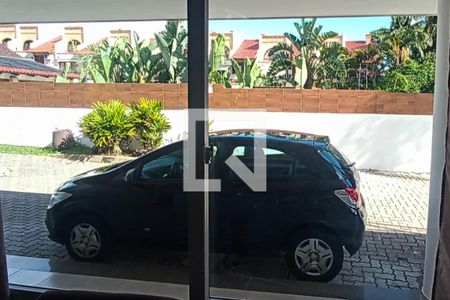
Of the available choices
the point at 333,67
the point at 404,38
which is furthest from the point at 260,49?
the point at 404,38

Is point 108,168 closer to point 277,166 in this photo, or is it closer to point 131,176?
point 131,176

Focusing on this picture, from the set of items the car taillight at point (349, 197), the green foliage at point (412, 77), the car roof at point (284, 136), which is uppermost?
the green foliage at point (412, 77)

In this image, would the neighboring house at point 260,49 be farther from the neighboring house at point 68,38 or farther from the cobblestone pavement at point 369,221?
the cobblestone pavement at point 369,221

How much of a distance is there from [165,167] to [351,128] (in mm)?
1068

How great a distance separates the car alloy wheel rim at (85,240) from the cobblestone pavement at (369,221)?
4.7 inches

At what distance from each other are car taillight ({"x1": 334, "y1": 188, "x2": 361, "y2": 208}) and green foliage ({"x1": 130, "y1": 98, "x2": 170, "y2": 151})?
3.51 ft

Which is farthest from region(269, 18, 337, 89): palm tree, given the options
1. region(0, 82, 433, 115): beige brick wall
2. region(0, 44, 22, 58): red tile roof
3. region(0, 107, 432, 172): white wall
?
region(0, 44, 22, 58): red tile roof

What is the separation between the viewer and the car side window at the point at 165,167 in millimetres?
2303

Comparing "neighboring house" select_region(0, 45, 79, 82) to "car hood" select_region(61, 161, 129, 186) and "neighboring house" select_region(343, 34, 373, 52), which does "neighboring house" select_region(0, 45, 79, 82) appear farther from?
"neighboring house" select_region(343, 34, 373, 52)

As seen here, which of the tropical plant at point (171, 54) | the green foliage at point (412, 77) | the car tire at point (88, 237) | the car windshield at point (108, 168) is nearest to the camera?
the green foliage at point (412, 77)

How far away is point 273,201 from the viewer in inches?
95.4

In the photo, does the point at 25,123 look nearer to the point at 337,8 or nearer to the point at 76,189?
the point at 76,189

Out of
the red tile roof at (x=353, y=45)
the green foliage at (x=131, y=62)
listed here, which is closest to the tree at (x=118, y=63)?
the green foliage at (x=131, y=62)

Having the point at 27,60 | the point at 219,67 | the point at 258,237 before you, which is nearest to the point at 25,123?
the point at 27,60
